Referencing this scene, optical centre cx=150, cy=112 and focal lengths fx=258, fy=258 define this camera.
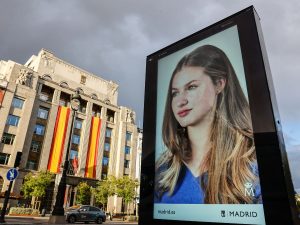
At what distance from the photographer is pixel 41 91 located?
161 ft

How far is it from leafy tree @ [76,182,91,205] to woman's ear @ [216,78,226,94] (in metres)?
41.9

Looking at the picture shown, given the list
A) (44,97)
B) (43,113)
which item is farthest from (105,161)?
(44,97)

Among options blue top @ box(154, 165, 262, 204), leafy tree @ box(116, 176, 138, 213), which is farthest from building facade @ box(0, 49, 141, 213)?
blue top @ box(154, 165, 262, 204)

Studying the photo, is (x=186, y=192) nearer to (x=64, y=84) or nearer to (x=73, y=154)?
(x=73, y=154)

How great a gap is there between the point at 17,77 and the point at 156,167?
1770 inches

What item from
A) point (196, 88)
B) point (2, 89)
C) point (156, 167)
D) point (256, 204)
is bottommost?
point (256, 204)

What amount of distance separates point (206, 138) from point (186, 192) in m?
1.20

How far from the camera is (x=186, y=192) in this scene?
17.3ft

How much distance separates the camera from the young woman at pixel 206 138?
4.62 metres

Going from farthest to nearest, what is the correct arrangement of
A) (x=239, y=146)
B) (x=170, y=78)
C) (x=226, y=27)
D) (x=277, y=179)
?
(x=170, y=78), (x=226, y=27), (x=239, y=146), (x=277, y=179)

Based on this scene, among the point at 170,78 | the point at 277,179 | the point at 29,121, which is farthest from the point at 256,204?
the point at 29,121

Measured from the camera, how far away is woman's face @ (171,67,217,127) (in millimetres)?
5707

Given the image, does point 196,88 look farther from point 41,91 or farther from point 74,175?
point 41,91

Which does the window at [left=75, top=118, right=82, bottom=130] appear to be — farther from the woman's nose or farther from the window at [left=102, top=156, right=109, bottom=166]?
the woman's nose
